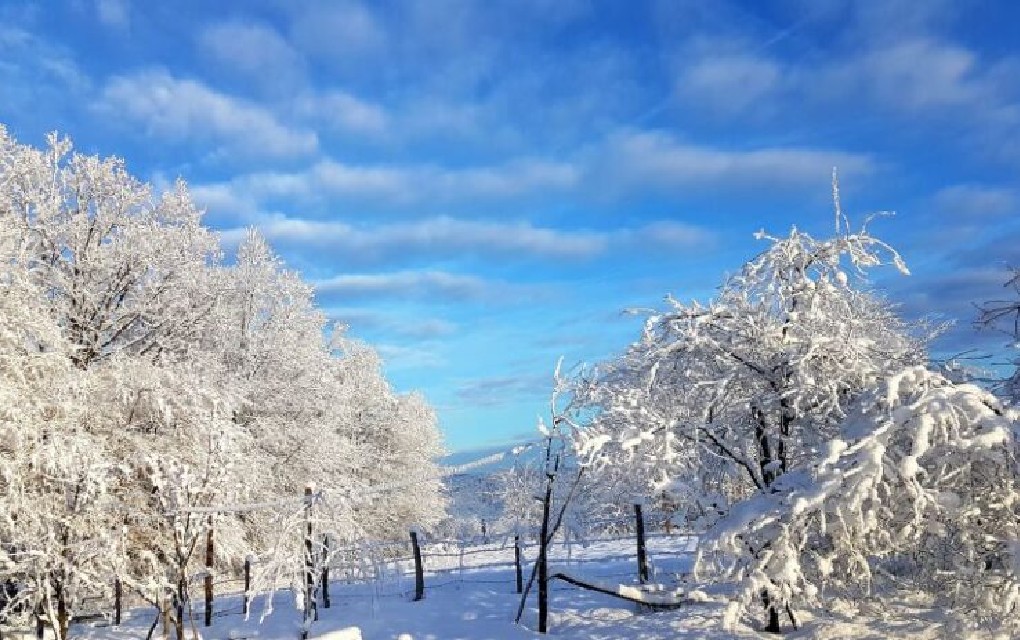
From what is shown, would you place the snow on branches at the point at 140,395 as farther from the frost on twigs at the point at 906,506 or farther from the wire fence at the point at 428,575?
the frost on twigs at the point at 906,506

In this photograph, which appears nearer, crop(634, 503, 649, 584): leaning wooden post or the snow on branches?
the snow on branches

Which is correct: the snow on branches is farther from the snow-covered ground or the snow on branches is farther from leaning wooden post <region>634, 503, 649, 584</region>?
leaning wooden post <region>634, 503, 649, 584</region>

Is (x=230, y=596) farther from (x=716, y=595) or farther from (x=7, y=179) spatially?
(x=716, y=595)

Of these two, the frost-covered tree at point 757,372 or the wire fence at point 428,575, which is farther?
the wire fence at point 428,575

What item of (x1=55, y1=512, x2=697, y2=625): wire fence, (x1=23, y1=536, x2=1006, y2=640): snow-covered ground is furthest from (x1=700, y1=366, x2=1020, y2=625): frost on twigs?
(x1=55, y1=512, x2=697, y2=625): wire fence

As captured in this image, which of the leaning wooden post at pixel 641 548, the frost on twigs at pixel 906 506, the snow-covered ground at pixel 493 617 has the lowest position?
the snow-covered ground at pixel 493 617

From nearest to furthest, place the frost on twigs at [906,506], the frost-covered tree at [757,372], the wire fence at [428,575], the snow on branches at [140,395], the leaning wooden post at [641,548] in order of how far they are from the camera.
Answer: the frost on twigs at [906,506]
the frost-covered tree at [757,372]
the snow on branches at [140,395]
the leaning wooden post at [641,548]
the wire fence at [428,575]

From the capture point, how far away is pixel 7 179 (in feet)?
60.4

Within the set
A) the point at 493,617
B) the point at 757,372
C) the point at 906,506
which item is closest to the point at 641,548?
the point at 493,617

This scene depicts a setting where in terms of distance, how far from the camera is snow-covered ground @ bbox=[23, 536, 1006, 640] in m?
11.2

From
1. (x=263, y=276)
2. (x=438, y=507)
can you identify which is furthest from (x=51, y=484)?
(x=438, y=507)

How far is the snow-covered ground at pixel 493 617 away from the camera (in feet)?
36.7

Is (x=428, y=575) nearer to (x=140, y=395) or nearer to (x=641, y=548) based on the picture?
(x=641, y=548)

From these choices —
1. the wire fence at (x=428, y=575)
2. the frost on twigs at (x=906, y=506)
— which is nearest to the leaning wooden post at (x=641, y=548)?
the wire fence at (x=428, y=575)
